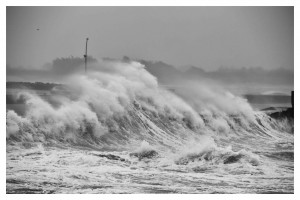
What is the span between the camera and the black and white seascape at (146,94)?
736 centimetres

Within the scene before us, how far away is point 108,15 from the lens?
7.46m

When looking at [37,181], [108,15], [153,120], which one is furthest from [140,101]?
[37,181]

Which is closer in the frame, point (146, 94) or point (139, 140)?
point (139, 140)

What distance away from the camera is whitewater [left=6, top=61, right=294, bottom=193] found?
23.8 ft

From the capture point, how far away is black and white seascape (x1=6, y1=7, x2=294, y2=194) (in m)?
7.36

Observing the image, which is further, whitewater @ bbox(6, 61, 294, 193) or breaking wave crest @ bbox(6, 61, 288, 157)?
breaking wave crest @ bbox(6, 61, 288, 157)

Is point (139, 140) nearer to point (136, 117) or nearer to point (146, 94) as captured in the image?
point (136, 117)

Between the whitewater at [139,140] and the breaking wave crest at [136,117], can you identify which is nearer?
the whitewater at [139,140]

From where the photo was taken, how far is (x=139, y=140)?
302 inches

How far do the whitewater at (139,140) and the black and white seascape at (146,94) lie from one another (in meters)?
0.01

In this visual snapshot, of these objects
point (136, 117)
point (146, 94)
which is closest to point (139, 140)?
point (136, 117)

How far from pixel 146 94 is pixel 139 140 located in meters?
0.61

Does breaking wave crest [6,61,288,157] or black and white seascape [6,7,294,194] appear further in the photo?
breaking wave crest [6,61,288,157]

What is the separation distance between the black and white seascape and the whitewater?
13 millimetres
